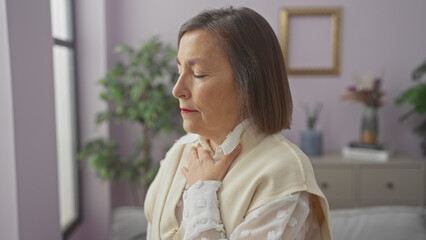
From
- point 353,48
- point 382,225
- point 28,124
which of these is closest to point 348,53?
point 353,48

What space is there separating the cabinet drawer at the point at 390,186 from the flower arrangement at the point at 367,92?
51cm

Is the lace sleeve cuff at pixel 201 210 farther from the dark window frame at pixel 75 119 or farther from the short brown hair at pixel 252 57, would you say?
the dark window frame at pixel 75 119

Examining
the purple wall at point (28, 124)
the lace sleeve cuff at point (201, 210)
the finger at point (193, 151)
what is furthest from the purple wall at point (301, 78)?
the lace sleeve cuff at point (201, 210)

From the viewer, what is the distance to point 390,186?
9.43 feet

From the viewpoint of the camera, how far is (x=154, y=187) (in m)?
1.15

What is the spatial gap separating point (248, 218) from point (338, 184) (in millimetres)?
2172

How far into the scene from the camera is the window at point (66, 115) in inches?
102

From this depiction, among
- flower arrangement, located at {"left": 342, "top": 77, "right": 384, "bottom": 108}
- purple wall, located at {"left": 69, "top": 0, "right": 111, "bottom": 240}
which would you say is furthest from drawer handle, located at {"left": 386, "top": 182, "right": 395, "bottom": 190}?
purple wall, located at {"left": 69, "top": 0, "right": 111, "bottom": 240}

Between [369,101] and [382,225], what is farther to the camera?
[369,101]

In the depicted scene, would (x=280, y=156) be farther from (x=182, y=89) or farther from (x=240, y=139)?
(x=182, y=89)

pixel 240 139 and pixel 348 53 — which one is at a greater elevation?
pixel 348 53

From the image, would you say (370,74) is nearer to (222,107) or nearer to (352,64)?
(352,64)

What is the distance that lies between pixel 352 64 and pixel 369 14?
395 mm

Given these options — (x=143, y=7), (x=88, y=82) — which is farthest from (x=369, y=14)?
(x=88, y=82)
